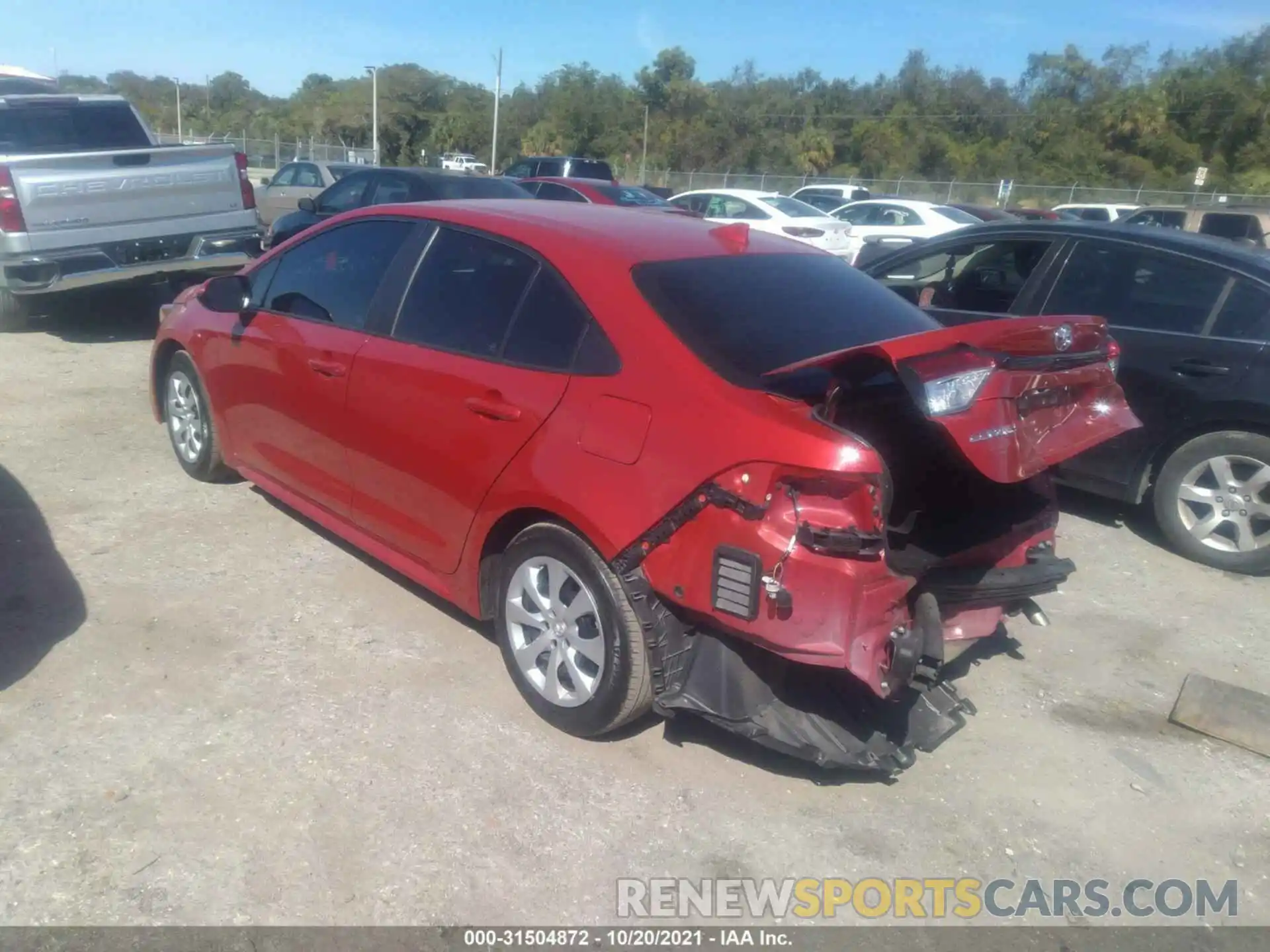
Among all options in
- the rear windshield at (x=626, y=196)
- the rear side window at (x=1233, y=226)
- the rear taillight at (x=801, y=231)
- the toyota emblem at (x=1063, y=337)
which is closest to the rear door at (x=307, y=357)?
the toyota emblem at (x=1063, y=337)

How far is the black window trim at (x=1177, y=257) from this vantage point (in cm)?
536

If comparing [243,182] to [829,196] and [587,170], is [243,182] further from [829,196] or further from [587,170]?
[829,196]

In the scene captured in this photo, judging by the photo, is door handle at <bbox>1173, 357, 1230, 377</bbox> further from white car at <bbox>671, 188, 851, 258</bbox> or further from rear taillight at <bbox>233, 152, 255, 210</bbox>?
white car at <bbox>671, 188, 851, 258</bbox>

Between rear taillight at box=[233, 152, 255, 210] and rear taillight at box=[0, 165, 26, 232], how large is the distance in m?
1.93


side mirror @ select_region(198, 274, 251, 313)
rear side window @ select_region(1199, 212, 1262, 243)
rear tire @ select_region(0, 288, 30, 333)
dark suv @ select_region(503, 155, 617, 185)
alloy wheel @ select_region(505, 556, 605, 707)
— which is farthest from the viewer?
dark suv @ select_region(503, 155, 617, 185)

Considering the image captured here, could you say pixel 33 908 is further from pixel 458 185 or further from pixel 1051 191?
pixel 1051 191

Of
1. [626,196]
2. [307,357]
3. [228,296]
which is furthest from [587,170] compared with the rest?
[307,357]

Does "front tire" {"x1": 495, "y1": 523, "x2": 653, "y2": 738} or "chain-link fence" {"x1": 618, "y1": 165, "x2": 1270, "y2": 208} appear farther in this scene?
"chain-link fence" {"x1": 618, "y1": 165, "x2": 1270, "y2": 208}

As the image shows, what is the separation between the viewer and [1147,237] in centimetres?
575

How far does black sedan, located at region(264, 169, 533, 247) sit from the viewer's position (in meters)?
11.3

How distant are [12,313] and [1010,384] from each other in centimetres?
958

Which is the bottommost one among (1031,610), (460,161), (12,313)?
(460,161)

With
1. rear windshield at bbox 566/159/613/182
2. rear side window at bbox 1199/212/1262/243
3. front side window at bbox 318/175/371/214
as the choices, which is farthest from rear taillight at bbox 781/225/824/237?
front side window at bbox 318/175/371/214

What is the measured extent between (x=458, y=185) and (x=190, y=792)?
908 centimetres
